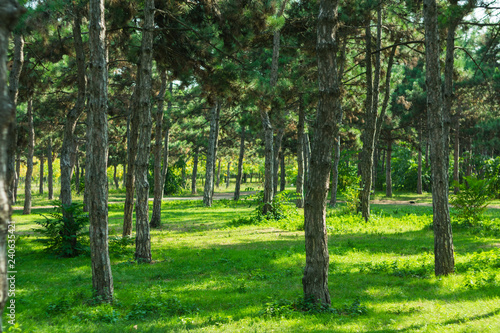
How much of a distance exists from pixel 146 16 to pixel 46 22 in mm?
3681

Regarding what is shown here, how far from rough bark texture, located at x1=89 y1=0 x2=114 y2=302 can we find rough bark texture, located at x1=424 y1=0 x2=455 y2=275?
19.6 ft

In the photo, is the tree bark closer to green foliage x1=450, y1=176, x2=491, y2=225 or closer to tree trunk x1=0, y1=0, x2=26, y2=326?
tree trunk x1=0, y1=0, x2=26, y2=326

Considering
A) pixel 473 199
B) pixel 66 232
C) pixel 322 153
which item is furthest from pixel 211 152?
pixel 322 153

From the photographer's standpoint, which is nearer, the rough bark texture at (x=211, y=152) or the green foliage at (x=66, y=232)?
the green foliage at (x=66, y=232)

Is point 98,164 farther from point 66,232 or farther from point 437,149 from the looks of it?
point 437,149

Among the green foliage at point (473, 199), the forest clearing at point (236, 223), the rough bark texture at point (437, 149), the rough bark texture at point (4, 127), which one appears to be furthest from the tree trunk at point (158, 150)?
the rough bark texture at point (4, 127)

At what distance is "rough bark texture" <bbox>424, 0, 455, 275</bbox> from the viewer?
288 inches

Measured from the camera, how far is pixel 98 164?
6.27 metres

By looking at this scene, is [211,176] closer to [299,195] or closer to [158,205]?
[299,195]

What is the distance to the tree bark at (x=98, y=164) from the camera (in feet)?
20.4

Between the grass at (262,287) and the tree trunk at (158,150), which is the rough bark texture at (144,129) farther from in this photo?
the tree trunk at (158,150)

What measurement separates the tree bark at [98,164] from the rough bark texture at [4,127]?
4.56m

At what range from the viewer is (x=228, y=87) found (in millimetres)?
11516

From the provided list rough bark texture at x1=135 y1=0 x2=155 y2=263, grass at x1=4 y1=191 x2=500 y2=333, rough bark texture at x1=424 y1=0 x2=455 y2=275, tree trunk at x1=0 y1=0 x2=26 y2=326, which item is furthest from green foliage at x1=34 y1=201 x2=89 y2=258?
tree trunk at x1=0 y1=0 x2=26 y2=326
